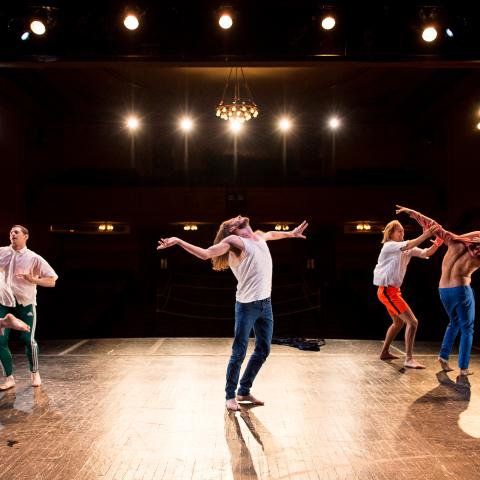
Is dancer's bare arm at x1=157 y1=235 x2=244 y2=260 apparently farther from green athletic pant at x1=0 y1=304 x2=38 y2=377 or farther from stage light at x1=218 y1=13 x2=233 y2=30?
stage light at x1=218 y1=13 x2=233 y2=30

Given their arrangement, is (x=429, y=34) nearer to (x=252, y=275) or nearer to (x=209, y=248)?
(x=252, y=275)

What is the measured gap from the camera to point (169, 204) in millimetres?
16641

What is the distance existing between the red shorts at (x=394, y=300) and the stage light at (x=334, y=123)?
1192 cm

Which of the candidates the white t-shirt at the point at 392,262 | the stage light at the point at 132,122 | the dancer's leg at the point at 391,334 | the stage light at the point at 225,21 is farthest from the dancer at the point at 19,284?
the stage light at the point at 132,122

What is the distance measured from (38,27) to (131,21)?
981 mm

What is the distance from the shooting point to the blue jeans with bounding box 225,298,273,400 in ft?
14.2

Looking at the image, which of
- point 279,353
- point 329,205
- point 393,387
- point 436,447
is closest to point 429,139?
point 329,205

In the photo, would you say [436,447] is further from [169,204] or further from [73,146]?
[73,146]

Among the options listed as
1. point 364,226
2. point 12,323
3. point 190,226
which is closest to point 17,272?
point 12,323

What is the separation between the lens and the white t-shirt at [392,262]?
5.98m

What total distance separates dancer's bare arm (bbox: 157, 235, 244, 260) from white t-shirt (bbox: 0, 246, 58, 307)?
1.63 meters

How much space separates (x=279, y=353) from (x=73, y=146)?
1393cm

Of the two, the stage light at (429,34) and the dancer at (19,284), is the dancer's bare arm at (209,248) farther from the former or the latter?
the stage light at (429,34)

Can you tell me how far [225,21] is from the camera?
564 cm
